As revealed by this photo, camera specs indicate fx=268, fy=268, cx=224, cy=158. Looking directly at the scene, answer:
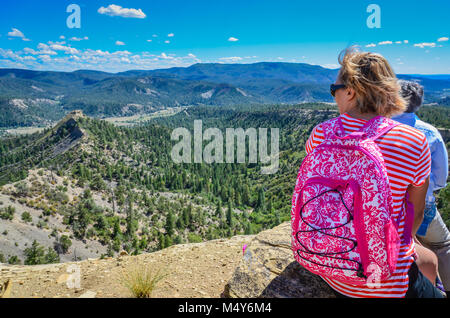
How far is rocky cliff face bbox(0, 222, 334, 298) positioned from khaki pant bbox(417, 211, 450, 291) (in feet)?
4.57

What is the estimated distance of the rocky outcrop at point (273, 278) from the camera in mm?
3596

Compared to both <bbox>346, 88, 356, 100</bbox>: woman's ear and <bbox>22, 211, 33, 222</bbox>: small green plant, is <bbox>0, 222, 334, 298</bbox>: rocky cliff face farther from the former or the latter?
<bbox>22, 211, 33, 222</bbox>: small green plant

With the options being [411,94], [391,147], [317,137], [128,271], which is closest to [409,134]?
[391,147]

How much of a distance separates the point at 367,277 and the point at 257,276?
2097mm

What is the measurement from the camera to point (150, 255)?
20.1 feet

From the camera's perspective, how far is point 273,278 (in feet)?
12.6

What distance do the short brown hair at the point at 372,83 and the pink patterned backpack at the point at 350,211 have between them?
23 centimetres

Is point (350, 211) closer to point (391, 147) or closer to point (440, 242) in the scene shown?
point (391, 147)

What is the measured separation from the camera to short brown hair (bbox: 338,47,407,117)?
2289 millimetres

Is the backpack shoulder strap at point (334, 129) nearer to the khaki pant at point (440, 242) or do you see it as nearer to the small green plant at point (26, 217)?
the khaki pant at point (440, 242)

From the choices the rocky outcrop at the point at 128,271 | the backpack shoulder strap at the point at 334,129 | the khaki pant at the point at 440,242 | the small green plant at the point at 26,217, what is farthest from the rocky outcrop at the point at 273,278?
the small green plant at the point at 26,217

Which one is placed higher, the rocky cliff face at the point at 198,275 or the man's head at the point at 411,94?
the man's head at the point at 411,94

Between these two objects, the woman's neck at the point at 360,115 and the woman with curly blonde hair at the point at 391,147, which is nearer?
the woman with curly blonde hair at the point at 391,147

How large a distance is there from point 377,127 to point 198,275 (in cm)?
396
